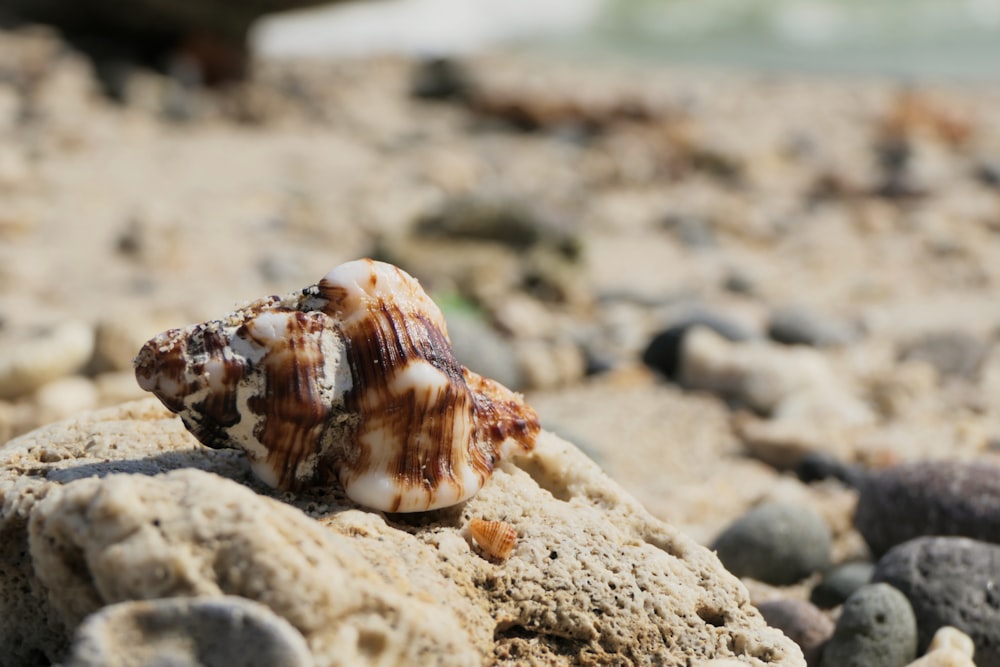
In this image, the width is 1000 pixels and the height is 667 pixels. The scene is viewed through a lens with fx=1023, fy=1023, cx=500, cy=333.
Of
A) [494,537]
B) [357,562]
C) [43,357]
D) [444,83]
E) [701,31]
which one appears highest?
[357,562]

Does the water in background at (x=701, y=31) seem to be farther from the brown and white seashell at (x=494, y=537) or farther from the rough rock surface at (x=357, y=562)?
the brown and white seashell at (x=494, y=537)

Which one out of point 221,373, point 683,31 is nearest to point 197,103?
point 221,373

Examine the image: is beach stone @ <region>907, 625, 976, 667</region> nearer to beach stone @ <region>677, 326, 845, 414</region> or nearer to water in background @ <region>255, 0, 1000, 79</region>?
beach stone @ <region>677, 326, 845, 414</region>

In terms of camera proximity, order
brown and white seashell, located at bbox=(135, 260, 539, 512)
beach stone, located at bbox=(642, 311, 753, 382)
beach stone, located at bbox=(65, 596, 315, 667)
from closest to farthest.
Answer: beach stone, located at bbox=(65, 596, 315, 667)
brown and white seashell, located at bbox=(135, 260, 539, 512)
beach stone, located at bbox=(642, 311, 753, 382)

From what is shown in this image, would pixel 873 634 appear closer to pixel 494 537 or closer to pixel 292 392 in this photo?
pixel 494 537

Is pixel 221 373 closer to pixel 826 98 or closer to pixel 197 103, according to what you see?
pixel 197 103

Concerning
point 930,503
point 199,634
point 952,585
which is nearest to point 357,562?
point 199,634

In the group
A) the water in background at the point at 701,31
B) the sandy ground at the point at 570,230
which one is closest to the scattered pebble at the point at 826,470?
the sandy ground at the point at 570,230

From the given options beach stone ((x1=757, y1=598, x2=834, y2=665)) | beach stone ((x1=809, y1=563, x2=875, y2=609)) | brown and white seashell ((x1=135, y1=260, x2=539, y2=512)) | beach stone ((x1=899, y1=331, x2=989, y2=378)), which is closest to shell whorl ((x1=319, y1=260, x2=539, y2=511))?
brown and white seashell ((x1=135, y1=260, x2=539, y2=512))
